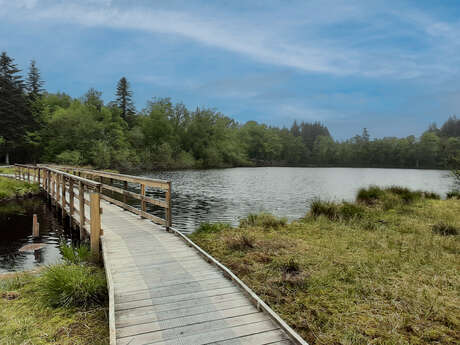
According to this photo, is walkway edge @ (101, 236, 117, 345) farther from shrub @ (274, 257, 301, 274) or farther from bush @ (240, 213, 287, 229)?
bush @ (240, 213, 287, 229)

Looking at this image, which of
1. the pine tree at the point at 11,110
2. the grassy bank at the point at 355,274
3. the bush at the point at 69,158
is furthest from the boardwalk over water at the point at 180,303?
the pine tree at the point at 11,110

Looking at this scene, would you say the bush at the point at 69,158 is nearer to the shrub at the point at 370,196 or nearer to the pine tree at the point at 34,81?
the pine tree at the point at 34,81

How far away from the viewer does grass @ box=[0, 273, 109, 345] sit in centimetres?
312

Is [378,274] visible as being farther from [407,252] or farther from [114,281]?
[114,281]

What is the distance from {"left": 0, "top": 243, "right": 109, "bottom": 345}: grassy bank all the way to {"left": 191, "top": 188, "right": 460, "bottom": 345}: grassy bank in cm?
234

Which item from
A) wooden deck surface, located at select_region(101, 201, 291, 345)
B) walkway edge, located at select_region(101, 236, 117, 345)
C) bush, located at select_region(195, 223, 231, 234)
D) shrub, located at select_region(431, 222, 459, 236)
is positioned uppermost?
walkway edge, located at select_region(101, 236, 117, 345)

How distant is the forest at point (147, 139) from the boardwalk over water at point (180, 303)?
50.0ft

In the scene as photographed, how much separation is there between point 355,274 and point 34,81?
68954 mm

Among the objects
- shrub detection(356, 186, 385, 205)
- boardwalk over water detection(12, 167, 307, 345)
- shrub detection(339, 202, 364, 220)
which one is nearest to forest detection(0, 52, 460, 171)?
shrub detection(356, 186, 385, 205)

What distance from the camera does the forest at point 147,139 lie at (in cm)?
4367

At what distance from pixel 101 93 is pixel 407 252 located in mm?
72334

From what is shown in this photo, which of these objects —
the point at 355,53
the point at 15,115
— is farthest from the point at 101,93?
the point at 355,53

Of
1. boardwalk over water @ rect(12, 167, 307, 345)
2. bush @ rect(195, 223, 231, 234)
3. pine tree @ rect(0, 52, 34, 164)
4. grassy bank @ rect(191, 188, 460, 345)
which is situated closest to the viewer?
boardwalk over water @ rect(12, 167, 307, 345)

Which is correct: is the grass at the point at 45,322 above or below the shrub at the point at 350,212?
below
